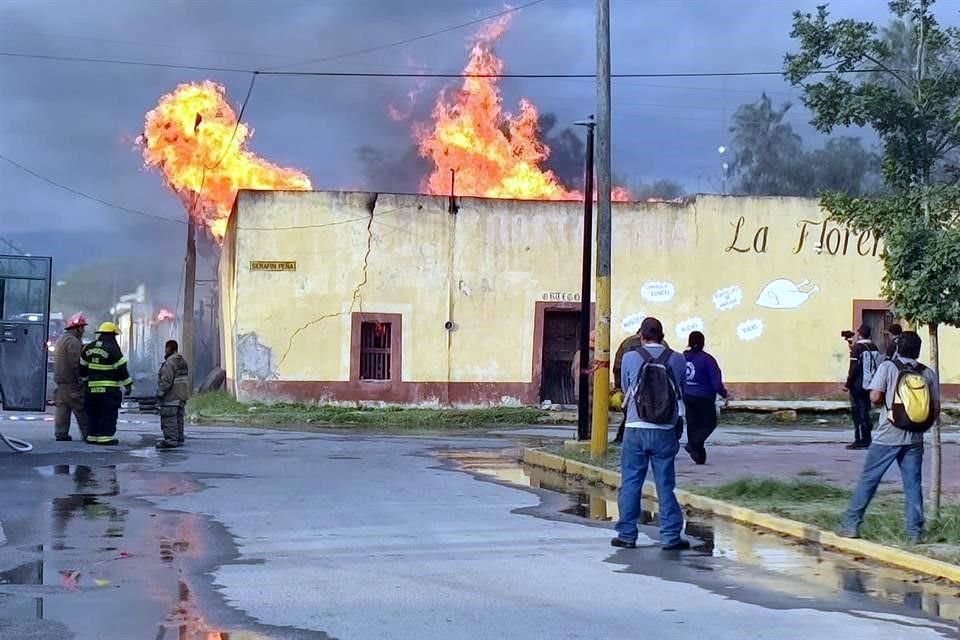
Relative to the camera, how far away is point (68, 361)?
17938 mm

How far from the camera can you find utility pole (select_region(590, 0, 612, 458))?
16031 mm

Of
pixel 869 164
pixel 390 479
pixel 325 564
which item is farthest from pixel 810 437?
pixel 869 164

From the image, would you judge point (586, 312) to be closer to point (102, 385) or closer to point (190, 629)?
point (102, 385)

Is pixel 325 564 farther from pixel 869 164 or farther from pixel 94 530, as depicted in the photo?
pixel 869 164

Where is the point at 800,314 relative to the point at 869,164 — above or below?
below

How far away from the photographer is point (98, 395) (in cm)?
1761

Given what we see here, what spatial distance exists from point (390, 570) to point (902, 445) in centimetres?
401

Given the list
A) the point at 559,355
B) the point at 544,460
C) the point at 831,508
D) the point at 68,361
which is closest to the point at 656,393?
the point at 831,508

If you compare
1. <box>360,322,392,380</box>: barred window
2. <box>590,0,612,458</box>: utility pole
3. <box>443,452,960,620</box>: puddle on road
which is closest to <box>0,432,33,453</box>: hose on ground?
<box>590,0,612,458</box>: utility pole

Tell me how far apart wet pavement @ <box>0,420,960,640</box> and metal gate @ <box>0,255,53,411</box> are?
3135 mm

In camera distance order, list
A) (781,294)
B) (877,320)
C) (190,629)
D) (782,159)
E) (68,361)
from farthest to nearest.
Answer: (782,159) < (877,320) < (781,294) < (68,361) < (190,629)

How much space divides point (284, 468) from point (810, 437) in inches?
448

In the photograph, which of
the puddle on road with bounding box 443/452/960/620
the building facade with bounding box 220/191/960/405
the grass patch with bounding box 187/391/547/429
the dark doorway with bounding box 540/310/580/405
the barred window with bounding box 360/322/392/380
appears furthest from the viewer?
the dark doorway with bounding box 540/310/580/405

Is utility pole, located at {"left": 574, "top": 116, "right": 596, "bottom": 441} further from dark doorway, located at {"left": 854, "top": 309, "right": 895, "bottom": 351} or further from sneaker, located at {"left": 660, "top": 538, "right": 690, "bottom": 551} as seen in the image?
dark doorway, located at {"left": 854, "top": 309, "right": 895, "bottom": 351}
